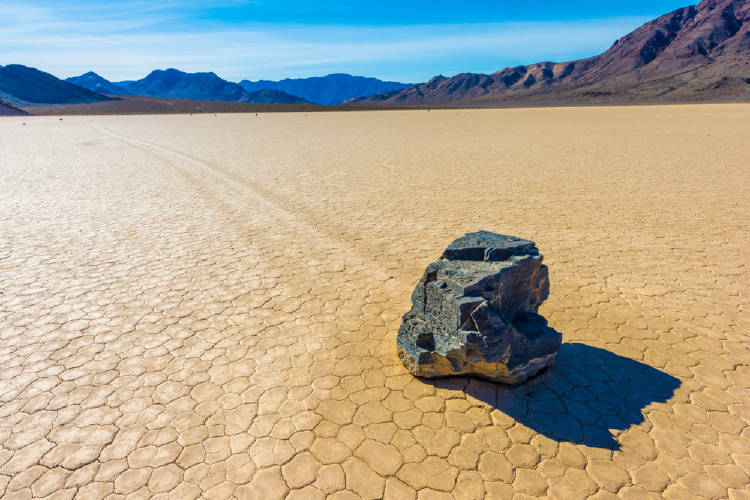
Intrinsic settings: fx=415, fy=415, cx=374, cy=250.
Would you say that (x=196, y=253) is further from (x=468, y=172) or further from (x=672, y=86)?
(x=672, y=86)

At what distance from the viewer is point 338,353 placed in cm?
396

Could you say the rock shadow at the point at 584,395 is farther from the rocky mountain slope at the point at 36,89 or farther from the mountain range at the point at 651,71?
the rocky mountain slope at the point at 36,89

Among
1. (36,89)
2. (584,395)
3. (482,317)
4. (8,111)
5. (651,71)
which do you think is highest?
(651,71)

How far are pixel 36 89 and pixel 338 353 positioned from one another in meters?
156

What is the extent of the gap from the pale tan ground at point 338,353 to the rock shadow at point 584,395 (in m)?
0.02

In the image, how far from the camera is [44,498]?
2.53m

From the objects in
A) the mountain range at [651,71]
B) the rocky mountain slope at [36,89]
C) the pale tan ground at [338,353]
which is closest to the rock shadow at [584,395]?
the pale tan ground at [338,353]

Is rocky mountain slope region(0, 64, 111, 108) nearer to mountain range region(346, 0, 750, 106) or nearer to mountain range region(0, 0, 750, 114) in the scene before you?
mountain range region(0, 0, 750, 114)

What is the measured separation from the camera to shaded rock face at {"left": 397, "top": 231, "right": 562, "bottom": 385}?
3156 millimetres

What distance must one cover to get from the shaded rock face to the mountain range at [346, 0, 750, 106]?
9678cm

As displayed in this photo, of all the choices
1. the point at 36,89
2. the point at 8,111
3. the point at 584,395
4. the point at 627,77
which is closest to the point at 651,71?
the point at 627,77

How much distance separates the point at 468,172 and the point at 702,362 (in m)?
9.55

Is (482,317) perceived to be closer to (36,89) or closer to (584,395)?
(584,395)

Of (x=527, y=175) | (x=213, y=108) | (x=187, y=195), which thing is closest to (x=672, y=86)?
(x=213, y=108)
